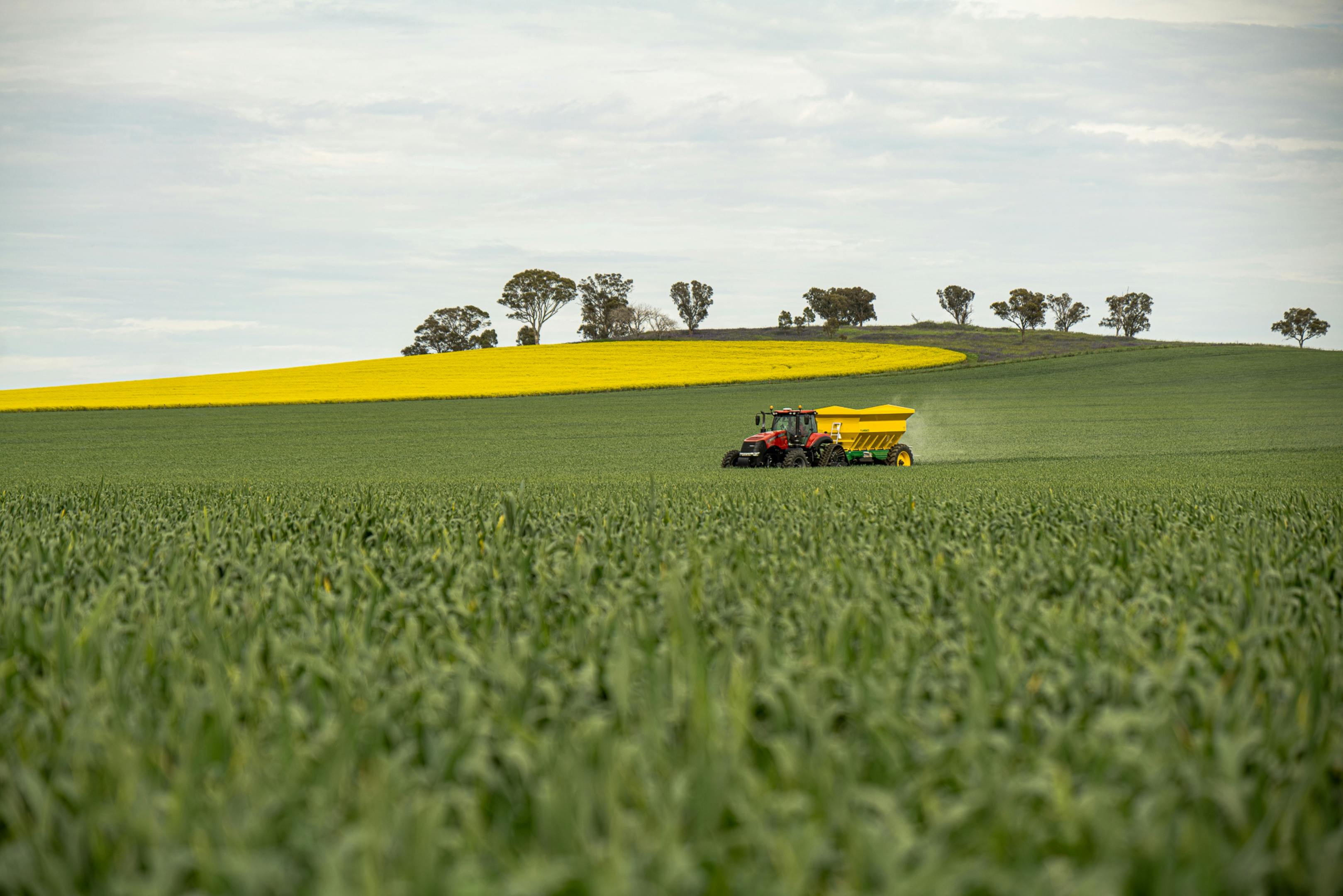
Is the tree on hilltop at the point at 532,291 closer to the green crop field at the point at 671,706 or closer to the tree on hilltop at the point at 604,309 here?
the tree on hilltop at the point at 604,309

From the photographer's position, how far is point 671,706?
2967 mm

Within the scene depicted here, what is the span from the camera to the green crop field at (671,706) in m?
2.08

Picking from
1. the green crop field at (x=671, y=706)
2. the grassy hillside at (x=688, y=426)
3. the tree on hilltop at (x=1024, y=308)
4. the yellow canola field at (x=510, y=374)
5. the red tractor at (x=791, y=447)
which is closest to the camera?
the green crop field at (x=671, y=706)

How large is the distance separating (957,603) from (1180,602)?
1.06m

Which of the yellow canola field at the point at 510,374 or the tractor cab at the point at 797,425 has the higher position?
the yellow canola field at the point at 510,374

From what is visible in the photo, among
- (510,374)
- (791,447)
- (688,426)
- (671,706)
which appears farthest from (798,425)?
(510,374)

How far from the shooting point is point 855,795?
2.20 meters

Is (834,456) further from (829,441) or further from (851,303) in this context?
(851,303)

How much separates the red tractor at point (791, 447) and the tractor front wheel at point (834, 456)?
0.5 inches

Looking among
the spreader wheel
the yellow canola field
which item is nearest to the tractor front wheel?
the spreader wheel

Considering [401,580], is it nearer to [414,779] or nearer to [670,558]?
[670,558]

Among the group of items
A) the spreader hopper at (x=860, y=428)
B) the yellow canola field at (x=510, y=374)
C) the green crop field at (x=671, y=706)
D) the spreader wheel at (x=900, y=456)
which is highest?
the yellow canola field at (x=510, y=374)

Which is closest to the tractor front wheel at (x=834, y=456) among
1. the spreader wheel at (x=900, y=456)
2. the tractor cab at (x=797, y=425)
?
the tractor cab at (x=797, y=425)

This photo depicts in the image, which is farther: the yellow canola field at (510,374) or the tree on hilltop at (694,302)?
the tree on hilltop at (694,302)
